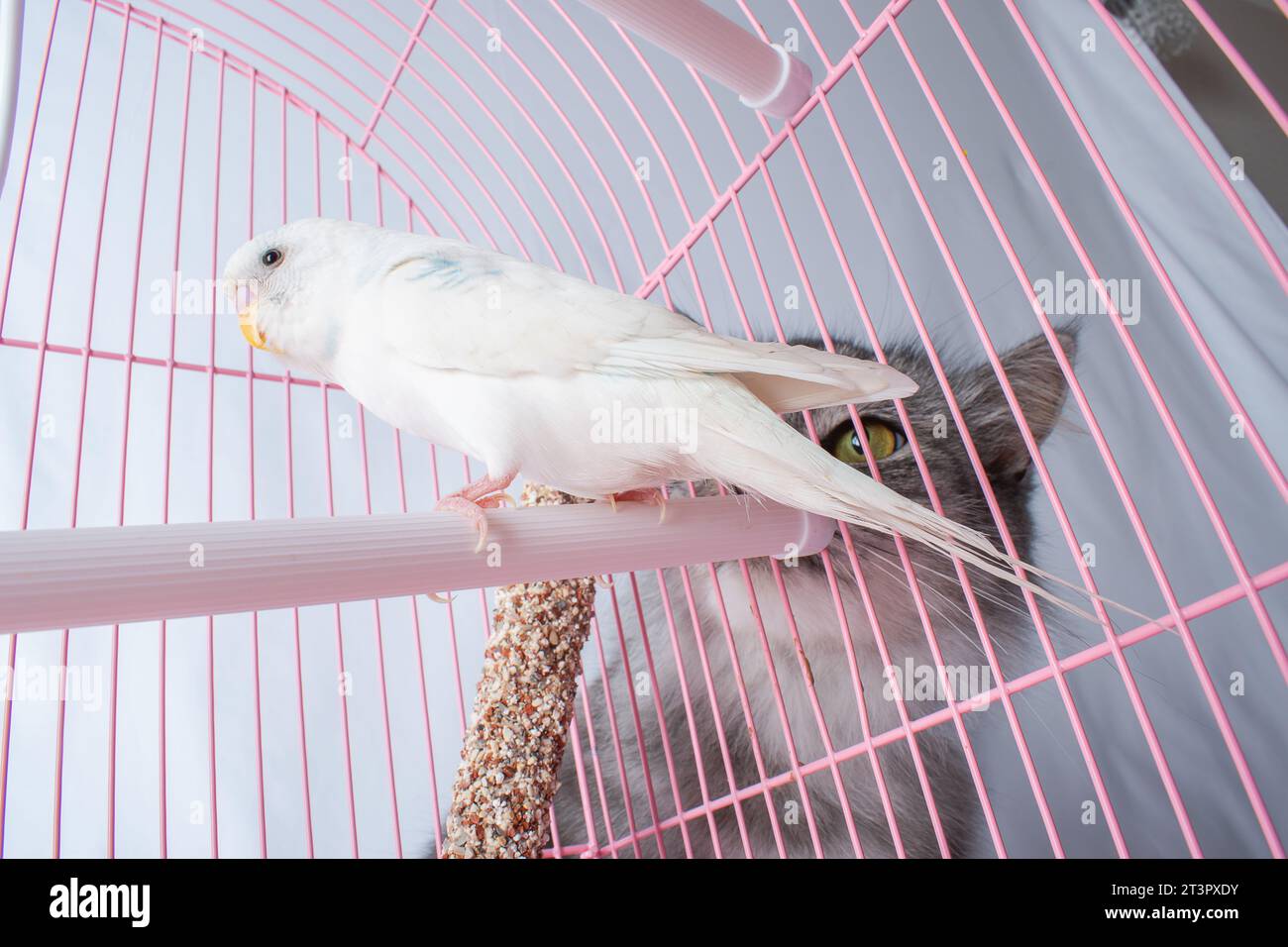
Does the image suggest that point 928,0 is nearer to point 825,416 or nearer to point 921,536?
point 825,416

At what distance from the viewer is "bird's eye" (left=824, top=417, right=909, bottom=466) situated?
1.07m

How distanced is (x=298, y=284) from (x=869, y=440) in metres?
0.69

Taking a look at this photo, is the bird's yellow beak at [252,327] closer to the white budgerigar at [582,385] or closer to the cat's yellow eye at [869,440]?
the white budgerigar at [582,385]

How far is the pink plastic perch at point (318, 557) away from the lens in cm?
42

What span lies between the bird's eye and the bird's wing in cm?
44

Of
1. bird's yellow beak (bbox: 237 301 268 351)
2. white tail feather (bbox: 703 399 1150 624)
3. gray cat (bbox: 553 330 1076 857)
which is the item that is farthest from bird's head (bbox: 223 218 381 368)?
gray cat (bbox: 553 330 1076 857)

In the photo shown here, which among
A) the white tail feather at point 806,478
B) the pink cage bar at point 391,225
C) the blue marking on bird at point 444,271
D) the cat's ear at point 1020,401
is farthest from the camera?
the pink cage bar at point 391,225

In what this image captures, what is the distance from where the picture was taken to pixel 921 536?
53cm

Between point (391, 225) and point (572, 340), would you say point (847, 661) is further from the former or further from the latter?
point (391, 225)

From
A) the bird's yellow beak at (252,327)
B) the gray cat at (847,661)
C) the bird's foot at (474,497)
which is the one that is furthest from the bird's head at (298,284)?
the gray cat at (847,661)

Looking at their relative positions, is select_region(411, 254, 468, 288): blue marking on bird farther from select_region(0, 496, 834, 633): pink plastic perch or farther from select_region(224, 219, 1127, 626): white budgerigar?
select_region(0, 496, 834, 633): pink plastic perch

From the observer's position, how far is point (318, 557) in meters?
0.50

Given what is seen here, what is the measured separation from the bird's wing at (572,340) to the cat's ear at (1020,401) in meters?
0.47
